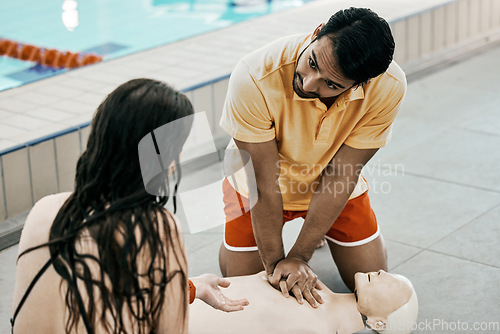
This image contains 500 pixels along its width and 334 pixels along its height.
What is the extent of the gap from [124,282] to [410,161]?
2.61m

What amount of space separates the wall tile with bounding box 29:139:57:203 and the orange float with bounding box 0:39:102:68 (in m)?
2.44

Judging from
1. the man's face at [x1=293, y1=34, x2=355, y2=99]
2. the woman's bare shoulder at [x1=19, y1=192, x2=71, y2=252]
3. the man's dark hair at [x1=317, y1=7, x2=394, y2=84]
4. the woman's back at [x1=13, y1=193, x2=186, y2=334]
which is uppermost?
the man's dark hair at [x1=317, y1=7, x2=394, y2=84]

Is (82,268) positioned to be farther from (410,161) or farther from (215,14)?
(215,14)

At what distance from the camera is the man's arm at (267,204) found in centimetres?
228

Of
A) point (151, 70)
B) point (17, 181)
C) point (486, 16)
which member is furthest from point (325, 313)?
Result: point (486, 16)

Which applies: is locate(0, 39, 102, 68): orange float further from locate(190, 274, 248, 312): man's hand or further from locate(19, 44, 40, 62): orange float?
locate(190, 274, 248, 312): man's hand

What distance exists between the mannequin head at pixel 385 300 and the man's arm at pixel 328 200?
0.24m

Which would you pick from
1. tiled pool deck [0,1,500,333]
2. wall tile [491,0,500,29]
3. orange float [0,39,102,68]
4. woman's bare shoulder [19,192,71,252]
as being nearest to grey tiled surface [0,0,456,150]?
tiled pool deck [0,1,500,333]

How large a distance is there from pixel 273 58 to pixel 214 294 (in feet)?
2.46

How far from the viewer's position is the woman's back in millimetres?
1529

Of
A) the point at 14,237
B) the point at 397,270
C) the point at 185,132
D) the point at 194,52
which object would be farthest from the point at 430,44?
the point at 185,132

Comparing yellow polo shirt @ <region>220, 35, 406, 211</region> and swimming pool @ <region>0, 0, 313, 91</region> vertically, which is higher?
yellow polo shirt @ <region>220, 35, 406, 211</region>

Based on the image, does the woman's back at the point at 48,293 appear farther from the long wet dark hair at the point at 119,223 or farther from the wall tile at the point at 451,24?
the wall tile at the point at 451,24

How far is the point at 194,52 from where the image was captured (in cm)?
483
